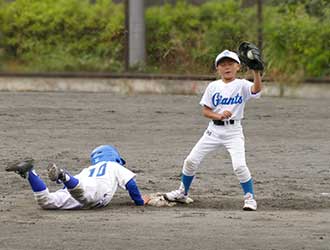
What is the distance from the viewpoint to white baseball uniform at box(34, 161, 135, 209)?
29.4 ft

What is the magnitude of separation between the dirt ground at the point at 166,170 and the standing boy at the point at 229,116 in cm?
31

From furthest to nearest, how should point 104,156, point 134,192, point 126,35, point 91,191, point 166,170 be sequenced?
point 126,35 → point 166,170 → point 104,156 → point 134,192 → point 91,191

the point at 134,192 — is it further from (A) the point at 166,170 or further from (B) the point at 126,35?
(B) the point at 126,35

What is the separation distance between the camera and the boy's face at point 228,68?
9.39 m

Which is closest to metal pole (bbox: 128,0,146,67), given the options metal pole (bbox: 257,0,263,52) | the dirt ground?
the dirt ground

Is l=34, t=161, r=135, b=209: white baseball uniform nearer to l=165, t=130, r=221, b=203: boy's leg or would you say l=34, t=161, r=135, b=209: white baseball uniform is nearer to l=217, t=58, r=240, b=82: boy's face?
l=165, t=130, r=221, b=203: boy's leg

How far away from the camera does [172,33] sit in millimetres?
22641

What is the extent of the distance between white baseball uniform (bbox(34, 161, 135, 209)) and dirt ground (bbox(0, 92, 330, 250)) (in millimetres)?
114

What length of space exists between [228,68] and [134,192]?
1.38 m

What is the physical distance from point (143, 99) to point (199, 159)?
10507 mm

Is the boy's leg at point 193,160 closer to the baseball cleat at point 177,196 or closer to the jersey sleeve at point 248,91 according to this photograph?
the baseball cleat at point 177,196

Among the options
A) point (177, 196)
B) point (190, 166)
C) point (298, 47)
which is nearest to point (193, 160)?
point (190, 166)

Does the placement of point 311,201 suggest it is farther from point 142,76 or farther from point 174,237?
point 142,76

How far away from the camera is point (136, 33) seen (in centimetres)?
2292
